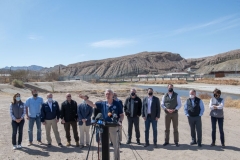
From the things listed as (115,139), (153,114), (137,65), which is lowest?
(115,139)

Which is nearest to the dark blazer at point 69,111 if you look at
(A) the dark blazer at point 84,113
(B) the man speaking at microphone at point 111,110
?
(A) the dark blazer at point 84,113

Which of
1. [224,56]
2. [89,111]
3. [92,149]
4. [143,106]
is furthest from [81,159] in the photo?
[224,56]

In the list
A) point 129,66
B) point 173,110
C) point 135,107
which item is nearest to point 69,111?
point 135,107

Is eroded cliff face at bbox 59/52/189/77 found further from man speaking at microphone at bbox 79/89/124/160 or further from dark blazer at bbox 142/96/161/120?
man speaking at microphone at bbox 79/89/124/160

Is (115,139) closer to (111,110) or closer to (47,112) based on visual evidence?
(111,110)

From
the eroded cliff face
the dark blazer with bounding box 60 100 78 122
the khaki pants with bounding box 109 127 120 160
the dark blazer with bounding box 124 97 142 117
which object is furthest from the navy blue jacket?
the eroded cliff face

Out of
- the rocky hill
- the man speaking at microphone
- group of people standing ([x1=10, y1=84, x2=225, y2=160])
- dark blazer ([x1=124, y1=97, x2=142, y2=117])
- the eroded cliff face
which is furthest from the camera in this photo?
the eroded cliff face

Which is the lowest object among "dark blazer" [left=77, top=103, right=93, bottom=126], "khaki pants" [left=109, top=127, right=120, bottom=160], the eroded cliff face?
"khaki pants" [left=109, top=127, right=120, bottom=160]

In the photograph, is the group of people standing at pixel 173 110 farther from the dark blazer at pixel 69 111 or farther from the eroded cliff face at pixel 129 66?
the eroded cliff face at pixel 129 66

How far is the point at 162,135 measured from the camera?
9.72 meters

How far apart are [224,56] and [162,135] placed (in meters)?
167

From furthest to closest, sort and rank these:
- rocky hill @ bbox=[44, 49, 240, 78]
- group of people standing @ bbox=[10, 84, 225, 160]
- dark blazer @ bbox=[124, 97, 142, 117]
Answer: rocky hill @ bbox=[44, 49, 240, 78] → dark blazer @ bbox=[124, 97, 142, 117] → group of people standing @ bbox=[10, 84, 225, 160]

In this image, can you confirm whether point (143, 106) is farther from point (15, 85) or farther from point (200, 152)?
point (15, 85)

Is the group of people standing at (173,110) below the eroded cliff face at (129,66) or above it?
below
